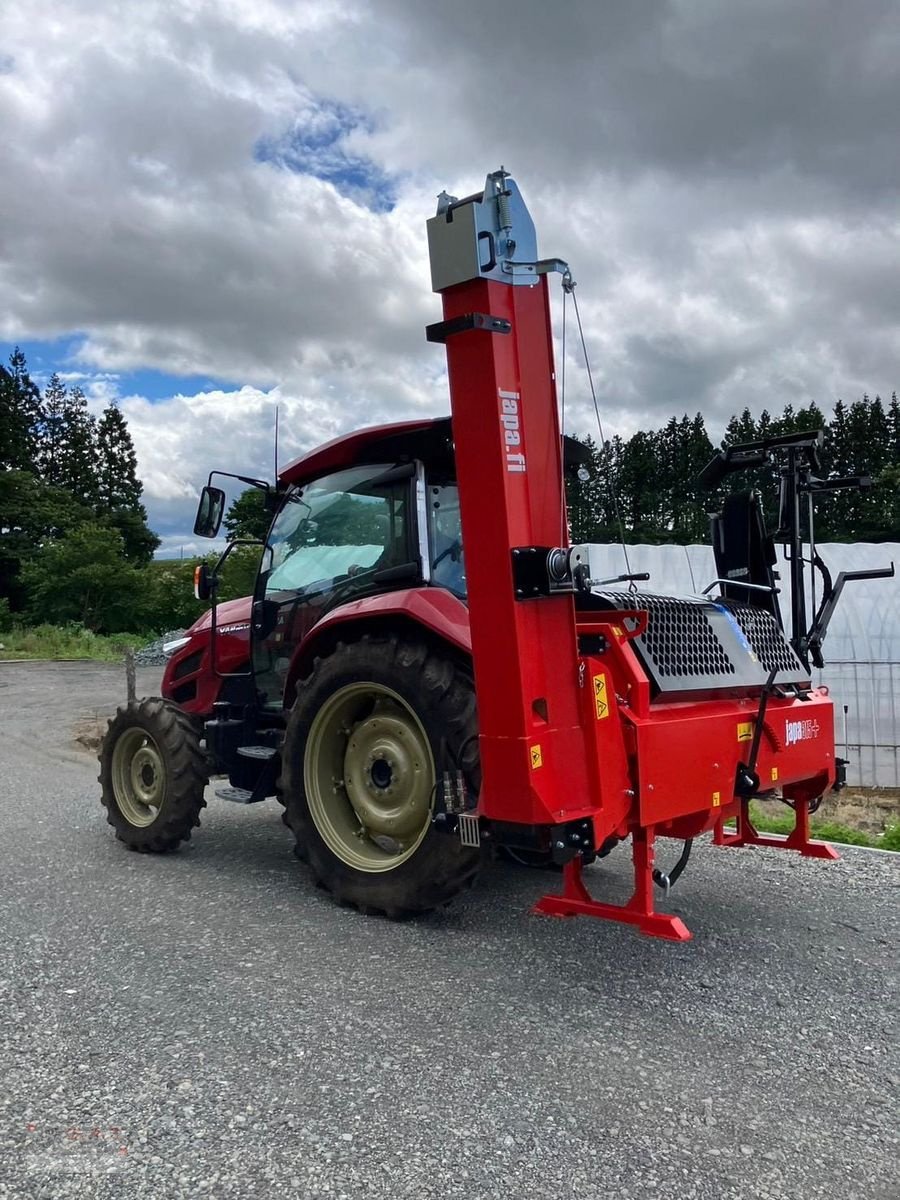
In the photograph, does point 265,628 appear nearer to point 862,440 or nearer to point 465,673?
point 465,673

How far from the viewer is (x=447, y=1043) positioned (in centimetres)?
317

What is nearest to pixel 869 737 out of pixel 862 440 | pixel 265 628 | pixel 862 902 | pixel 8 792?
pixel 862 902

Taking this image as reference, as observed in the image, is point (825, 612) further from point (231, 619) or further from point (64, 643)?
point (64, 643)

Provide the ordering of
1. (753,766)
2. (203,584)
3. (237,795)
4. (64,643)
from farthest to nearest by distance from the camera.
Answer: (64,643) → (203,584) → (237,795) → (753,766)

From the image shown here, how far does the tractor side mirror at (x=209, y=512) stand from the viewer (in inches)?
221

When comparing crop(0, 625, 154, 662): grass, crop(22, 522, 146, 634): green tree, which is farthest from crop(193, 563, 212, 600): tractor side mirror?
crop(22, 522, 146, 634): green tree

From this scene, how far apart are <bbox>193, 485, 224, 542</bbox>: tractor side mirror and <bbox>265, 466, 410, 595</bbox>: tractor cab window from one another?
33cm

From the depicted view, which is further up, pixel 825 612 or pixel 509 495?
pixel 509 495

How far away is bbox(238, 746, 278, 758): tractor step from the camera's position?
5.29 meters

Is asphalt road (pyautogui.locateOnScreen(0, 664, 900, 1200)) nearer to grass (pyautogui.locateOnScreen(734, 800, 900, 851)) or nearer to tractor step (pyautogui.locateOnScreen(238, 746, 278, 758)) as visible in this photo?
tractor step (pyautogui.locateOnScreen(238, 746, 278, 758))

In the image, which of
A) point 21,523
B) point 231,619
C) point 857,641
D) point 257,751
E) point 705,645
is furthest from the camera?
point 21,523

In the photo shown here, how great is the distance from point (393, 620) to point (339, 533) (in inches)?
42.0

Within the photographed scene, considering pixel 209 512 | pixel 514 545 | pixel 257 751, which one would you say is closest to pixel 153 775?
pixel 257 751

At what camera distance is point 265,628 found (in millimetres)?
5746
